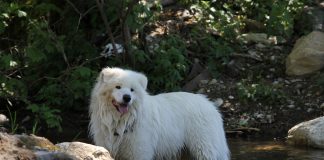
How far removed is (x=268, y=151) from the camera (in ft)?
32.0

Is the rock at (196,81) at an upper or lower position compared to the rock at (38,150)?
upper

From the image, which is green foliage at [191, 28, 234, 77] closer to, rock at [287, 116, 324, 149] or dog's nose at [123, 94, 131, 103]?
rock at [287, 116, 324, 149]

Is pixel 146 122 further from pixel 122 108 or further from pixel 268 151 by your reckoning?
pixel 268 151

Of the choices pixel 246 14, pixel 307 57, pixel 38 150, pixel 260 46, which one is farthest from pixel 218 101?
pixel 38 150

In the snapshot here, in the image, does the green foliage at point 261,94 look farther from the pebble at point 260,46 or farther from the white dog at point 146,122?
the white dog at point 146,122

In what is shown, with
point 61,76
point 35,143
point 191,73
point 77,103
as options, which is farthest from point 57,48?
point 35,143

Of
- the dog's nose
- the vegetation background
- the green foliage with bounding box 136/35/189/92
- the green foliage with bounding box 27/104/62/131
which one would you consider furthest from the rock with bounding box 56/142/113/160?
the green foliage with bounding box 136/35/189/92

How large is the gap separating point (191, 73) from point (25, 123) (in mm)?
3536

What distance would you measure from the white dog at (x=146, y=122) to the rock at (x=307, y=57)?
14.4 feet

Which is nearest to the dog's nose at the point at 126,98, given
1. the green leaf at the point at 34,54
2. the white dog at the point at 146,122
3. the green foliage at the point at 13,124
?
the white dog at the point at 146,122

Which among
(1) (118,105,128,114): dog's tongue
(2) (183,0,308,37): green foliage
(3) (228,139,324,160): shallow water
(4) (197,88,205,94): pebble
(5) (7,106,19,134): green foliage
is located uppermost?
(2) (183,0,308,37): green foliage

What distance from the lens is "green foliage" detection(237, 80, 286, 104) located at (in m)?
11.8

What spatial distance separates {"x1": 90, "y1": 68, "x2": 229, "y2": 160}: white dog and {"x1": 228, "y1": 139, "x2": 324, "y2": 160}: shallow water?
40.6 inches

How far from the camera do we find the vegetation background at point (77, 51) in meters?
10.4
